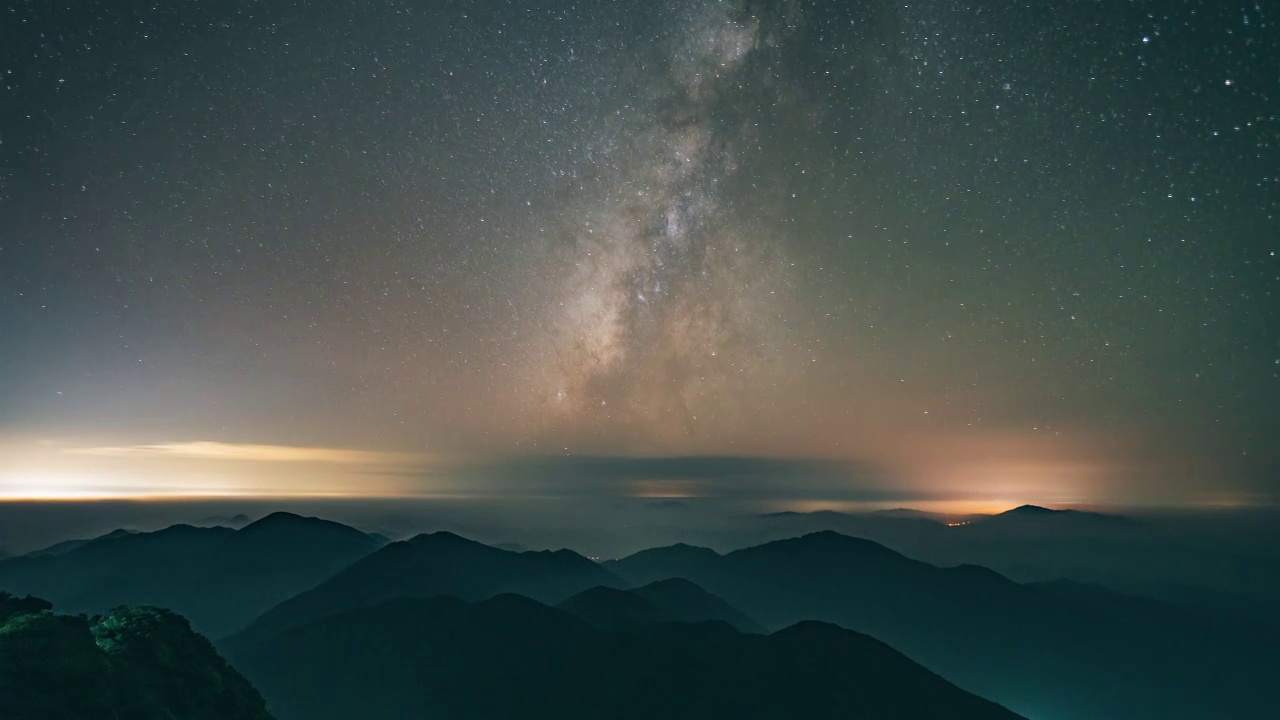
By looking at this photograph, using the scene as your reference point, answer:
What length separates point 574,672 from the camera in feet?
450

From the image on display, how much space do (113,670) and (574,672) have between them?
101809 mm

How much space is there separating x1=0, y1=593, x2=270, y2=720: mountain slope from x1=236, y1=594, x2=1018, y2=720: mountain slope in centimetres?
7721

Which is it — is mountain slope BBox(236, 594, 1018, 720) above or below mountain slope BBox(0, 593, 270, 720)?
below

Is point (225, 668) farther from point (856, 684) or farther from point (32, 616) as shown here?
point (856, 684)

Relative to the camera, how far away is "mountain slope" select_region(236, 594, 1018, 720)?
4897 inches

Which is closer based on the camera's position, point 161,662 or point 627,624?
point 161,662

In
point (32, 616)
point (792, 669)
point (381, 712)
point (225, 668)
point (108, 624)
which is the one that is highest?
point (32, 616)

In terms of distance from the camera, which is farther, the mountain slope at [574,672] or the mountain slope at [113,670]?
the mountain slope at [574,672]

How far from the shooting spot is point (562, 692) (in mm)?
130875

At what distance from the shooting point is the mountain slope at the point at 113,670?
4122 cm

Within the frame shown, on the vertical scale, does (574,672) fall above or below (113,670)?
below

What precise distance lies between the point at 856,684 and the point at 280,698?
10873cm

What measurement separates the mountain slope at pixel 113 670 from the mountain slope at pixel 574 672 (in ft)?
253


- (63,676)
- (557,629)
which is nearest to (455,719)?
(557,629)
